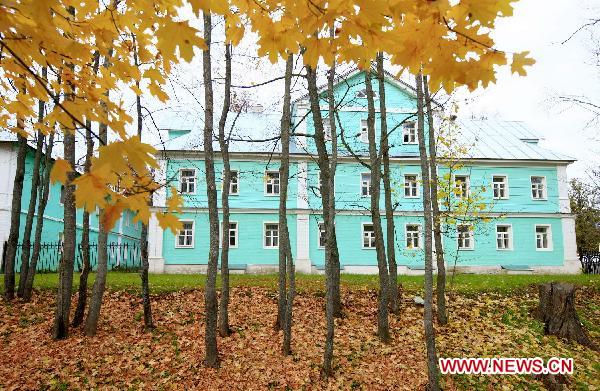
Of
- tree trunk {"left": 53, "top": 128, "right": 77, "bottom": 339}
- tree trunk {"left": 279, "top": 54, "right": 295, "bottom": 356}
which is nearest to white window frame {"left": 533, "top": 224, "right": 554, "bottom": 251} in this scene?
tree trunk {"left": 279, "top": 54, "right": 295, "bottom": 356}

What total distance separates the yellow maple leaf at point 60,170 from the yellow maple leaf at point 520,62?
5.70 feet

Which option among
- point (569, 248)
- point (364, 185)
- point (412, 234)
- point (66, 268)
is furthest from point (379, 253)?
point (569, 248)

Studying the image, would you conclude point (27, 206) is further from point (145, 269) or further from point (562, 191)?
point (562, 191)

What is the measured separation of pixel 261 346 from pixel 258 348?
0.09 meters

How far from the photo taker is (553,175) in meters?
20.7

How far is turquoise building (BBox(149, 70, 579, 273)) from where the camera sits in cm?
1939

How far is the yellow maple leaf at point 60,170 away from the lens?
143 centimetres

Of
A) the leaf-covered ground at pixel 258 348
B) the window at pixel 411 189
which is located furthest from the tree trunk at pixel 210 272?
the window at pixel 411 189

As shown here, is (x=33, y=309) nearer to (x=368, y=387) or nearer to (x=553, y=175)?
(x=368, y=387)

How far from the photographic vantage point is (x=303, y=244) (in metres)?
19.3

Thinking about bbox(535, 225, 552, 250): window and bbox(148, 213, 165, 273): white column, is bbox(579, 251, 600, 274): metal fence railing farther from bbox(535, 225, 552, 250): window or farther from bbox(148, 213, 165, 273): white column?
bbox(148, 213, 165, 273): white column

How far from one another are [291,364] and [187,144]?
1490 cm

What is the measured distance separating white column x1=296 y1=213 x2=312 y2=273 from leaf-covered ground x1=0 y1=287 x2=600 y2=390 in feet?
31.9

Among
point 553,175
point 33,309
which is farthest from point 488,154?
point 33,309
